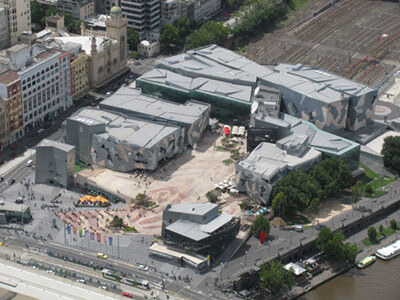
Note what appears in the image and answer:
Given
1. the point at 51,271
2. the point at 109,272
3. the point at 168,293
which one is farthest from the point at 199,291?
the point at 51,271

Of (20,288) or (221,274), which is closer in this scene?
(20,288)

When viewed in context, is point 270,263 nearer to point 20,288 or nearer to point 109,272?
point 109,272

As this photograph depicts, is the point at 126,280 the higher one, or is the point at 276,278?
the point at 276,278

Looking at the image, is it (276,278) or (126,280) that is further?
(126,280)

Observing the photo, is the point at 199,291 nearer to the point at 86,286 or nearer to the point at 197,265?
the point at 197,265
